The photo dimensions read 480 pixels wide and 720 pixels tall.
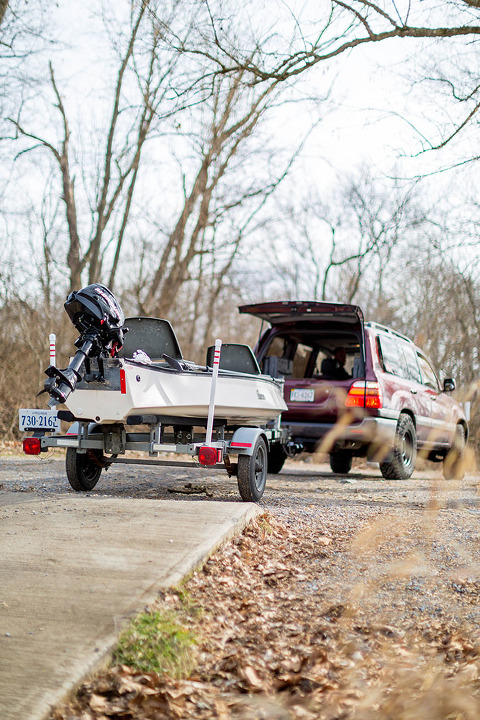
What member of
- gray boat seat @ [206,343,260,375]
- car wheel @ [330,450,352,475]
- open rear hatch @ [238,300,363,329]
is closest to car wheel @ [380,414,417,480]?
open rear hatch @ [238,300,363,329]

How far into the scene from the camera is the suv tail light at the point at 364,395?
9570 mm

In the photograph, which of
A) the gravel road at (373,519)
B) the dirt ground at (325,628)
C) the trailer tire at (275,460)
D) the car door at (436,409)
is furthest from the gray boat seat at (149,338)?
the car door at (436,409)

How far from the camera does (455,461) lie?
12.6 m

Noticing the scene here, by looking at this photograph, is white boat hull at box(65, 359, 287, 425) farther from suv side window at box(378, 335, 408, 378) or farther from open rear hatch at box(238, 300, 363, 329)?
suv side window at box(378, 335, 408, 378)

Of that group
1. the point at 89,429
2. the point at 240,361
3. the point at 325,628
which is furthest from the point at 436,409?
the point at 325,628

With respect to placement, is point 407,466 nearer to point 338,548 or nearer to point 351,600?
point 338,548

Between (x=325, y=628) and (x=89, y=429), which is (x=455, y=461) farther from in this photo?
(x=325, y=628)

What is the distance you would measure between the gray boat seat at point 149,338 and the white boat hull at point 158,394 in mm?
731

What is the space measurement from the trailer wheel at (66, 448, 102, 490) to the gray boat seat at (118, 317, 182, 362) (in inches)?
45.2

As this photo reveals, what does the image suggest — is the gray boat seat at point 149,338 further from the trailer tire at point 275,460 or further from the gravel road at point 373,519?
the trailer tire at point 275,460

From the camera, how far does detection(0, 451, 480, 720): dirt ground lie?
3.11 meters

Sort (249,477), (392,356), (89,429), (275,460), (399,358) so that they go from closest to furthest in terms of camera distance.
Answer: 1. (249,477)
2. (89,429)
3. (392,356)
4. (399,358)
5. (275,460)

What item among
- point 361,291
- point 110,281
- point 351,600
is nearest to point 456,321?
point 361,291

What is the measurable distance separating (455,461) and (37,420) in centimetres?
809
